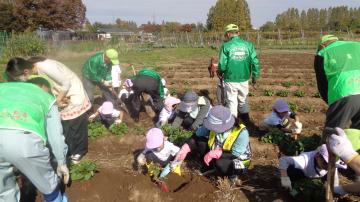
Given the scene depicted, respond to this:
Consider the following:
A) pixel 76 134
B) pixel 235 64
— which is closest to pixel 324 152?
pixel 235 64

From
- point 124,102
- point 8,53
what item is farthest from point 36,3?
point 124,102

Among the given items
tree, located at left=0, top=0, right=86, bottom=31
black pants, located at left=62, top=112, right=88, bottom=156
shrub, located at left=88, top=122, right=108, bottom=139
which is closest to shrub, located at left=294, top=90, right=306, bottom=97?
shrub, located at left=88, top=122, right=108, bottom=139

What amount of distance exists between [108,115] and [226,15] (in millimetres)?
52920

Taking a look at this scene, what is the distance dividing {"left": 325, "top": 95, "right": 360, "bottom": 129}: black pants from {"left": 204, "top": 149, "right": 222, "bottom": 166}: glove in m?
1.33

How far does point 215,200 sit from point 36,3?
41.9 meters

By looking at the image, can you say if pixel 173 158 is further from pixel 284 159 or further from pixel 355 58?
pixel 355 58

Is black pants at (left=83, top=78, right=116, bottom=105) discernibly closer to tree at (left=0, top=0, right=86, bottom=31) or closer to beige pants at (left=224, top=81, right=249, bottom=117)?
beige pants at (left=224, top=81, right=249, bottom=117)

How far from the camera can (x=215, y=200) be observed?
4441mm

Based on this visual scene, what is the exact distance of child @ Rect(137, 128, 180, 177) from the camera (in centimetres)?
472

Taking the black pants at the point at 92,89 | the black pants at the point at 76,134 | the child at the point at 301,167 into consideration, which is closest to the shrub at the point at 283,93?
the black pants at the point at 92,89

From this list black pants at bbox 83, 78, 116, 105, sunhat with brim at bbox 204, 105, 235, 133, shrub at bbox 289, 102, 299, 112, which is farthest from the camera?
shrub at bbox 289, 102, 299, 112

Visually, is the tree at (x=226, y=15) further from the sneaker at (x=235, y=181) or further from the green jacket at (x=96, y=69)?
the sneaker at (x=235, y=181)

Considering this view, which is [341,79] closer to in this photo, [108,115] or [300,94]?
[108,115]

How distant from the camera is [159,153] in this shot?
4.95m
